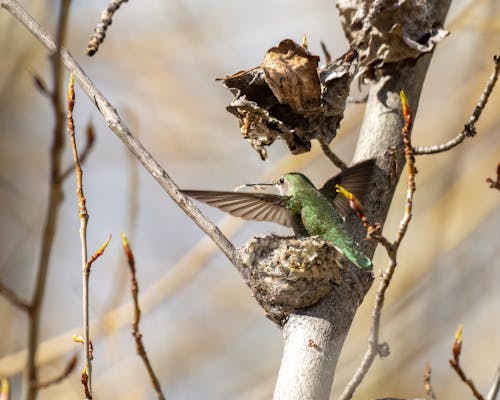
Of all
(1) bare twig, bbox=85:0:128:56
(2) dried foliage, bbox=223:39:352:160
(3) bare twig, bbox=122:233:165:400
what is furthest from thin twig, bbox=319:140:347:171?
(3) bare twig, bbox=122:233:165:400

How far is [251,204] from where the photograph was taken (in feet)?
10.4

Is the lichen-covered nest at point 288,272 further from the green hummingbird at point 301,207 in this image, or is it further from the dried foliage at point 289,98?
the dried foliage at point 289,98

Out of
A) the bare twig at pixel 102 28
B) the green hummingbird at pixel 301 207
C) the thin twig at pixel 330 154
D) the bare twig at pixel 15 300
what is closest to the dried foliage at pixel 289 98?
the thin twig at pixel 330 154

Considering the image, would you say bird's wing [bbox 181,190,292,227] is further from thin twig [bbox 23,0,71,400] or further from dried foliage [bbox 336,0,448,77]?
thin twig [bbox 23,0,71,400]

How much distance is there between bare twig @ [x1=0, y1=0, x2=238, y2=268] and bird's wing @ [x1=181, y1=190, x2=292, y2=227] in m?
0.31

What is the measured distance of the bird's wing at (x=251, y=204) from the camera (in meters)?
2.75

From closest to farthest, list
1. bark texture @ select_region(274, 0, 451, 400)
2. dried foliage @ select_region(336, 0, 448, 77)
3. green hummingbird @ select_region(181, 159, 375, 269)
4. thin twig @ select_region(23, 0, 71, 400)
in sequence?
thin twig @ select_region(23, 0, 71, 400)
bark texture @ select_region(274, 0, 451, 400)
dried foliage @ select_region(336, 0, 448, 77)
green hummingbird @ select_region(181, 159, 375, 269)

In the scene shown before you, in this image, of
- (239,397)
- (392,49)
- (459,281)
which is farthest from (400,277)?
(392,49)

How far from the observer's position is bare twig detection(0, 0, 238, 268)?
212 centimetres

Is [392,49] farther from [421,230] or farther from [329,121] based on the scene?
[421,230]

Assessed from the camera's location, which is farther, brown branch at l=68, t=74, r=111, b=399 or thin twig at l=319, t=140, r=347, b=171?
thin twig at l=319, t=140, r=347, b=171

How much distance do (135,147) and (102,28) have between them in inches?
14.4

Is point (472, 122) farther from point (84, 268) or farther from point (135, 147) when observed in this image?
point (84, 268)

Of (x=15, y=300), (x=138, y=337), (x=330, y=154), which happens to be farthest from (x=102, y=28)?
(x=15, y=300)
